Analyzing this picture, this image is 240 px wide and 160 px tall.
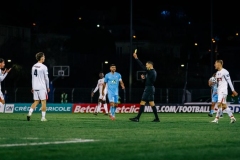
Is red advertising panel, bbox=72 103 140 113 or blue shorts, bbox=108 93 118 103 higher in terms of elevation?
blue shorts, bbox=108 93 118 103

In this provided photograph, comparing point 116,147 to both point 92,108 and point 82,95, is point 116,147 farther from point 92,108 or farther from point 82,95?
point 82,95

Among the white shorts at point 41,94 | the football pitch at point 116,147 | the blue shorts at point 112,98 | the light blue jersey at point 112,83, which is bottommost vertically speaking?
the football pitch at point 116,147

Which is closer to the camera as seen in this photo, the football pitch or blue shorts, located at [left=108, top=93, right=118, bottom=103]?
the football pitch

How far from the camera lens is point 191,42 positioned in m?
99.8

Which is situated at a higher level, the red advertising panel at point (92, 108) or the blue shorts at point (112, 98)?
the blue shorts at point (112, 98)

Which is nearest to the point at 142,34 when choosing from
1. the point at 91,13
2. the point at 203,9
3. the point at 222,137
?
the point at 203,9

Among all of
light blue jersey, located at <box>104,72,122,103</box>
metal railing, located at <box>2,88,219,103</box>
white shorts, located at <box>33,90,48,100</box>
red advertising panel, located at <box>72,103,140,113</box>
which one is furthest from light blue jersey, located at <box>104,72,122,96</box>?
metal railing, located at <box>2,88,219,103</box>

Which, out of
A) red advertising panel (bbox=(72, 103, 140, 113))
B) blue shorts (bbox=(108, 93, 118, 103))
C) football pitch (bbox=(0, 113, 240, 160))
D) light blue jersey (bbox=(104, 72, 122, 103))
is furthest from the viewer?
red advertising panel (bbox=(72, 103, 140, 113))

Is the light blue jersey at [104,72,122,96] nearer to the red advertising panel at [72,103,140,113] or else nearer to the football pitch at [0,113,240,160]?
the football pitch at [0,113,240,160]

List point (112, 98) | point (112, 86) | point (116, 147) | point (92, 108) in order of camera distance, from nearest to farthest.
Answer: point (116, 147)
point (112, 98)
point (112, 86)
point (92, 108)

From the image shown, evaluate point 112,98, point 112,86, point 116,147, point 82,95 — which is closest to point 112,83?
point 112,86

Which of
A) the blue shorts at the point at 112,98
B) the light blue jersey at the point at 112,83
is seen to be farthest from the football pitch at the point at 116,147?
the light blue jersey at the point at 112,83

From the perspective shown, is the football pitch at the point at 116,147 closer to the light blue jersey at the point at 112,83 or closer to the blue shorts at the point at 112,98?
the blue shorts at the point at 112,98

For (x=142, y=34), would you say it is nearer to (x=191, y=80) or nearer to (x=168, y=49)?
(x=168, y=49)
